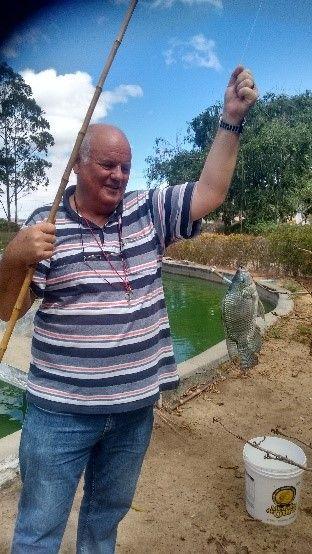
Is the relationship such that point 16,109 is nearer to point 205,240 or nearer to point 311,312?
point 205,240

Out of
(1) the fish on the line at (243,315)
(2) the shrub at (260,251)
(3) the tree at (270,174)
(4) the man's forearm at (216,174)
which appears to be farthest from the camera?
(3) the tree at (270,174)

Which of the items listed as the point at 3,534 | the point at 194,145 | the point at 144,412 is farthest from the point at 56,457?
the point at 194,145

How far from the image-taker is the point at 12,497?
306cm

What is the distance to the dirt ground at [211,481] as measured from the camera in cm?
280

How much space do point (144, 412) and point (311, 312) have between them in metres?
7.76

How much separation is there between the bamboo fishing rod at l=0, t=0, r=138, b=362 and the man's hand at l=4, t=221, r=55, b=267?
0.05m

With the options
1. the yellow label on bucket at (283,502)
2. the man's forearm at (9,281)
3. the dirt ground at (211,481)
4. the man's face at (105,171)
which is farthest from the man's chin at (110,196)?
the yellow label on bucket at (283,502)

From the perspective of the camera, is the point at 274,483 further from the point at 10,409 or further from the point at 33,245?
the point at 10,409

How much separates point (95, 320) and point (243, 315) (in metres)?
0.82

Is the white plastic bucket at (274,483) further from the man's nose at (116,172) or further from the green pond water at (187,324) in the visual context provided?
the man's nose at (116,172)

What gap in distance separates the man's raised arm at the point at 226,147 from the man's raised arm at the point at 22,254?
689mm

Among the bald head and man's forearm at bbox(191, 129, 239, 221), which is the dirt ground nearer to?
man's forearm at bbox(191, 129, 239, 221)

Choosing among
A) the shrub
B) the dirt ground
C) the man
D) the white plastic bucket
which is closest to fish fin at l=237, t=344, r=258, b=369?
the man

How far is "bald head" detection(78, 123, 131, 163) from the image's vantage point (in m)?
1.84
